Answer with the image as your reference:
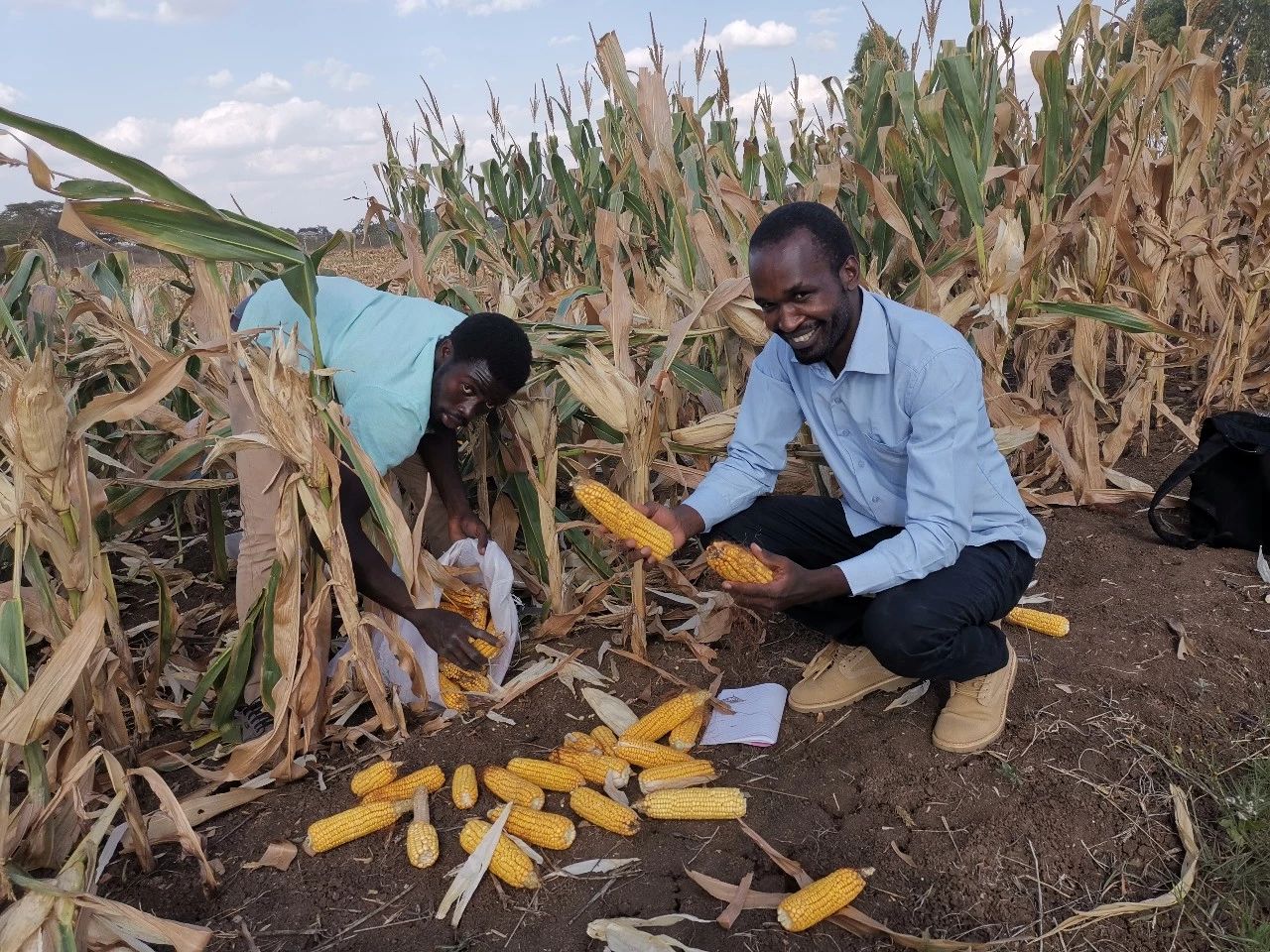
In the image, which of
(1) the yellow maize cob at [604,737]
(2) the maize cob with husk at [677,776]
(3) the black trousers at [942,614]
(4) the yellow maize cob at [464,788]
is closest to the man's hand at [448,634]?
(4) the yellow maize cob at [464,788]

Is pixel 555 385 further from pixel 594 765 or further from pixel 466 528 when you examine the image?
pixel 594 765

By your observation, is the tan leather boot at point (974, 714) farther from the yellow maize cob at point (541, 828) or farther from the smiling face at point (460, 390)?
the smiling face at point (460, 390)

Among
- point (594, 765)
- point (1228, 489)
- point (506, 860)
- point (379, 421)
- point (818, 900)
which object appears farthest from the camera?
point (1228, 489)

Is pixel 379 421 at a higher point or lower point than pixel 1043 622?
higher

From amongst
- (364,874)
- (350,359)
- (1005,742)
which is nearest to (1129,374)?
(1005,742)

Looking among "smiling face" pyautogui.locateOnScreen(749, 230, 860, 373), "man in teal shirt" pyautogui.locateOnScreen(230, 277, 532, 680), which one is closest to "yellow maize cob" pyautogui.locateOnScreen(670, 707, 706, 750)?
"man in teal shirt" pyautogui.locateOnScreen(230, 277, 532, 680)

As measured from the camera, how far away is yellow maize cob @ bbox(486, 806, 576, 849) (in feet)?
7.93

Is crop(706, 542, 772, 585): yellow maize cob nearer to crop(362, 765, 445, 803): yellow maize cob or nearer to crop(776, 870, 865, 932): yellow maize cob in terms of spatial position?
crop(776, 870, 865, 932): yellow maize cob

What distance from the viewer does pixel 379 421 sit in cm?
281

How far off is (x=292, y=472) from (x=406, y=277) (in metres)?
2.41

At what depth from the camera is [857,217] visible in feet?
15.0

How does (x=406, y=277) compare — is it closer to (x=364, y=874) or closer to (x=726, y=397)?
(x=726, y=397)

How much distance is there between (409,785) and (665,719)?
2.67 feet

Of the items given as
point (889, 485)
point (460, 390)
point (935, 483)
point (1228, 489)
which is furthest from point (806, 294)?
point (1228, 489)
